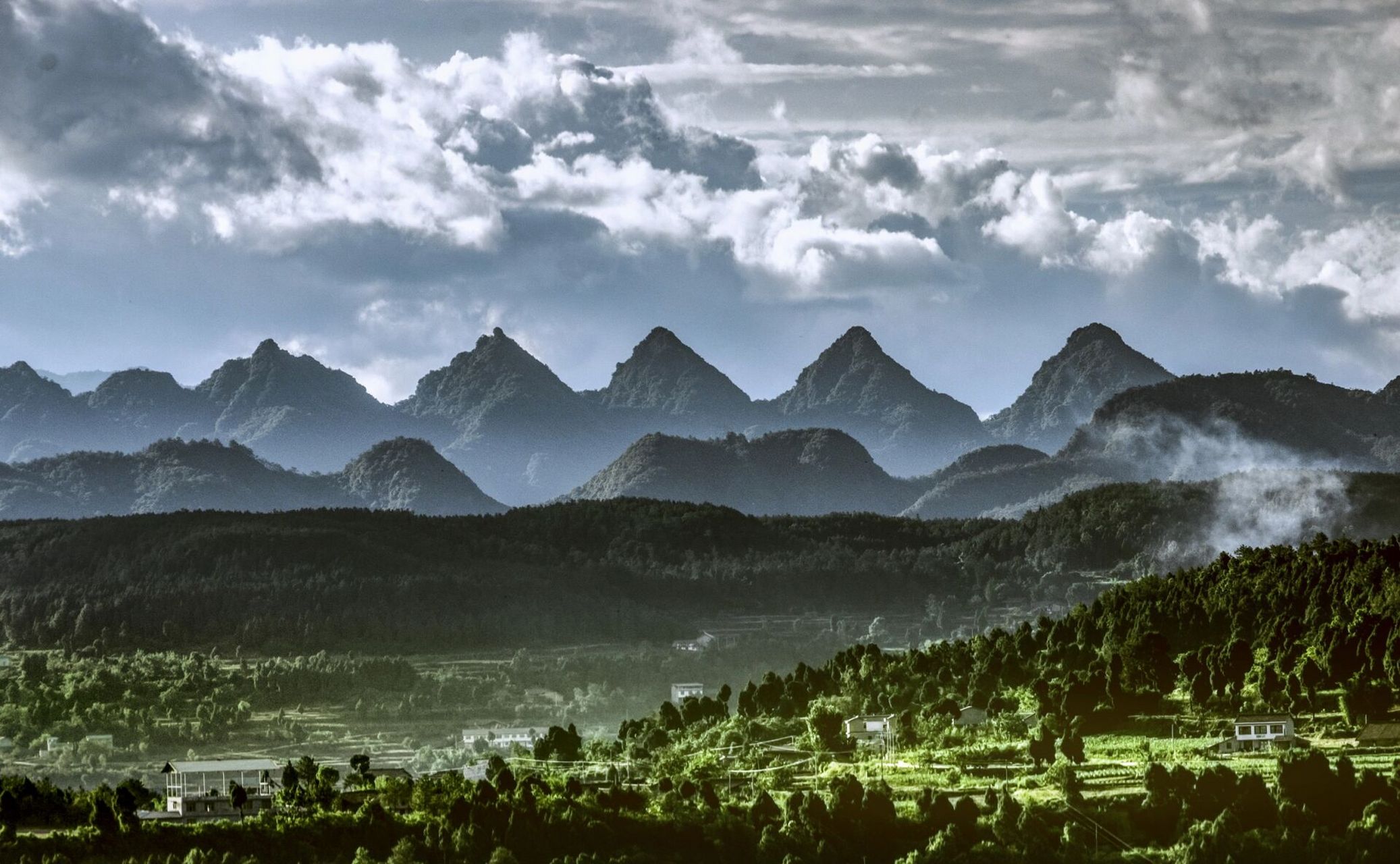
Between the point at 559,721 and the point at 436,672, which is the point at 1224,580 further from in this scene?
the point at 436,672

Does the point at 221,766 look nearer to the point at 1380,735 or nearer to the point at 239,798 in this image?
the point at 239,798

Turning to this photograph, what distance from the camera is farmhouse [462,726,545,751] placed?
12838 cm

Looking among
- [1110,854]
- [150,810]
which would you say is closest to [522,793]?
[150,810]

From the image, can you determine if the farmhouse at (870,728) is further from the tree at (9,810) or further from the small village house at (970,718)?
the tree at (9,810)

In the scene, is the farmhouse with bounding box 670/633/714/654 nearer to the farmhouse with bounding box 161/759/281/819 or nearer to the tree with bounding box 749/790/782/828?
the farmhouse with bounding box 161/759/281/819

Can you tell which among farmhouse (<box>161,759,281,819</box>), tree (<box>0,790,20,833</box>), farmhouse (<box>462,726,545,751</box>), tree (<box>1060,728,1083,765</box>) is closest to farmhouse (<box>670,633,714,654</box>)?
farmhouse (<box>462,726,545,751</box>)

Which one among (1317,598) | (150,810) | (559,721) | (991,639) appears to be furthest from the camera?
(559,721)

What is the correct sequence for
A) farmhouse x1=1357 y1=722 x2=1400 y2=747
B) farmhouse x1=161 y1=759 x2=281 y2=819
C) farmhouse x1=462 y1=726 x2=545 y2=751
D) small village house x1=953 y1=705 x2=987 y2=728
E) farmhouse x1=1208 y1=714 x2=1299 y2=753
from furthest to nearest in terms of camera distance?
farmhouse x1=462 y1=726 x2=545 y2=751
small village house x1=953 y1=705 x2=987 y2=728
farmhouse x1=161 y1=759 x2=281 y2=819
farmhouse x1=1208 y1=714 x2=1299 y2=753
farmhouse x1=1357 y1=722 x2=1400 y2=747

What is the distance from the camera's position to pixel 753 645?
598ft

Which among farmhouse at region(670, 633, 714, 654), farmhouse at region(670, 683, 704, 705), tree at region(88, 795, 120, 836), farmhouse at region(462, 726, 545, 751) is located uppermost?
farmhouse at region(670, 633, 714, 654)

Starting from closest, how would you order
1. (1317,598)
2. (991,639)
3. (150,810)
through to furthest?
(150,810), (1317,598), (991,639)

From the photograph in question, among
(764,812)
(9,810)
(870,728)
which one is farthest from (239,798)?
(870,728)

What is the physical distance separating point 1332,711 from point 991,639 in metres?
29.1

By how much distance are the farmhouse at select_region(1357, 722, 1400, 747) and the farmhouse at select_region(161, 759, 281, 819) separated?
4369 centimetres
